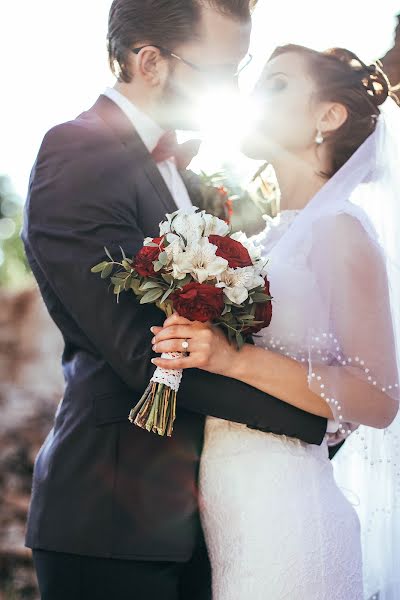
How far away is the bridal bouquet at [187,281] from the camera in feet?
8.19

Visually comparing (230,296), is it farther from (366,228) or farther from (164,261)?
(366,228)

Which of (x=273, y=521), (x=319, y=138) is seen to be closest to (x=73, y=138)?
(x=319, y=138)

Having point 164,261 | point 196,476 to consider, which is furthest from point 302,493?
point 164,261

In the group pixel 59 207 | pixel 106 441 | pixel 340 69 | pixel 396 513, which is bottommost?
pixel 396 513

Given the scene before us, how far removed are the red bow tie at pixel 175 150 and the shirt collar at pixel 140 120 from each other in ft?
0.08

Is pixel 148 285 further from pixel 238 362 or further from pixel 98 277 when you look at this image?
pixel 238 362

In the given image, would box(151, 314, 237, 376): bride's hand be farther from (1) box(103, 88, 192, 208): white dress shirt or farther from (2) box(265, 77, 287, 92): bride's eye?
(2) box(265, 77, 287, 92): bride's eye

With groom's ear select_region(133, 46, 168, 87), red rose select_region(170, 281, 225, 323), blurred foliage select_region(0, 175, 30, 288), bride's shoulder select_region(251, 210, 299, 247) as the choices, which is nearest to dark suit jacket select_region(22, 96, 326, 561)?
red rose select_region(170, 281, 225, 323)

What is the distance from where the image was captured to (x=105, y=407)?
8.83 ft

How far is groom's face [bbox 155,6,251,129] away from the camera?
3350 millimetres

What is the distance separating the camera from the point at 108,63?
11.4 ft

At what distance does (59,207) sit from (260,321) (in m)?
0.76

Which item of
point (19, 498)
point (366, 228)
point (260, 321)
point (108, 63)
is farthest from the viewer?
point (19, 498)

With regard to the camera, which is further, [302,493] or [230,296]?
[302,493]
